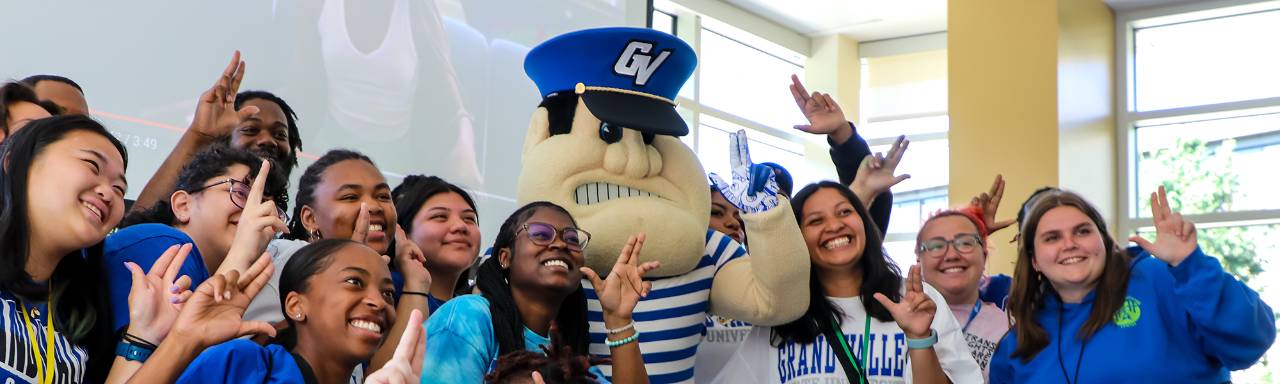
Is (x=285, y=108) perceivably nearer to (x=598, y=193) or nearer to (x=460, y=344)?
(x=598, y=193)

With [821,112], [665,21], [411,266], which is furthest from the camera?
[665,21]

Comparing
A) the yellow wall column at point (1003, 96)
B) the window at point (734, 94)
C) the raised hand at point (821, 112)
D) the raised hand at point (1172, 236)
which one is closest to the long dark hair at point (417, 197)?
the raised hand at point (821, 112)

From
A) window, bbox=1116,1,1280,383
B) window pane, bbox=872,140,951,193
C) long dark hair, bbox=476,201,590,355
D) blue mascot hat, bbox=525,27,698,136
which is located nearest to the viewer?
long dark hair, bbox=476,201,590,355

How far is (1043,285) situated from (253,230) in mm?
2063

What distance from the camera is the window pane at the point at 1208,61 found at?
866 cm

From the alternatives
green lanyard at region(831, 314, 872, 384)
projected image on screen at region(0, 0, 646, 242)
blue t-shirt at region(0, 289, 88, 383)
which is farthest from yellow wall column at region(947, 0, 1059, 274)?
blue t-shirt at region(0, 289, 88, 383)

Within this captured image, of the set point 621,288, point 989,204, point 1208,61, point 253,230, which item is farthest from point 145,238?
point 1208,61

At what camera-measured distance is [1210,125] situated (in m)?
8.84

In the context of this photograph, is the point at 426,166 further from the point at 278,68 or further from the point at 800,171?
the point at 800,171

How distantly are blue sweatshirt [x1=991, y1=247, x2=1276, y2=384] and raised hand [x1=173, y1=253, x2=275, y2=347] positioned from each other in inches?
78.5

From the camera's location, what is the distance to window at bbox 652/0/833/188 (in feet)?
30.6

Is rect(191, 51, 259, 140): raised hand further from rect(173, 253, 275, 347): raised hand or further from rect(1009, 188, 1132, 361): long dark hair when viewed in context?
rect(1009, 188, 1132, 361): long dark hair

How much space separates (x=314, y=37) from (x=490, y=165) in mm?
803

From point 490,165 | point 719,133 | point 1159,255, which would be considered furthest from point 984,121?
point 1159,255
